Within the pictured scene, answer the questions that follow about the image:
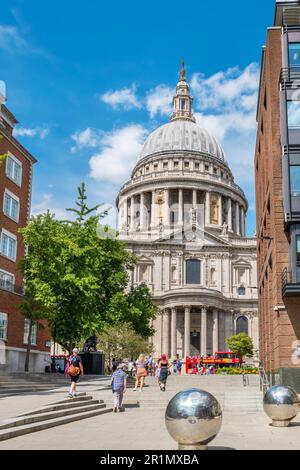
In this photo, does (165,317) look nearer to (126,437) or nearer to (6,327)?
(6,327)

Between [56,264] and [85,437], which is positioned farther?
[56,264]

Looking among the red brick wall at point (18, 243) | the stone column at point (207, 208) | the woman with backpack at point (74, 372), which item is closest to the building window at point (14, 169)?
the red brick wall at point (18, 243)

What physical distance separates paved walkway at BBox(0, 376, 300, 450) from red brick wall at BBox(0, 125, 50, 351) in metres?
11.4

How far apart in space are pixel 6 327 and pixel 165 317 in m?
47.2

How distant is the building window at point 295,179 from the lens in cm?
2838

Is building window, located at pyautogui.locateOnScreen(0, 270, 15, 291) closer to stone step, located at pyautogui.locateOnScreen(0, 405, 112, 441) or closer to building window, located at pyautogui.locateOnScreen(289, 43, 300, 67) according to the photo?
stone step, located at pyautogui.locateOnScreen(0, 405, 112, 441)

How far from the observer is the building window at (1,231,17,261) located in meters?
36.3

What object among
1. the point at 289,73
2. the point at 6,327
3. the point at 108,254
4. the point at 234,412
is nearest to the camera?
the point at 234,412

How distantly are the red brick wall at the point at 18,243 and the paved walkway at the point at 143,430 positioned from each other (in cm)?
1139

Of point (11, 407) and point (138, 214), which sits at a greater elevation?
point (138, 214)

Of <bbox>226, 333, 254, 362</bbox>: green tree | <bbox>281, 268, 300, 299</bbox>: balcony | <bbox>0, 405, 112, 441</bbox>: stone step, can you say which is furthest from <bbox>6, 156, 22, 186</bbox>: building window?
<bbox>226, 333, 254, 362</bbox>: green tree

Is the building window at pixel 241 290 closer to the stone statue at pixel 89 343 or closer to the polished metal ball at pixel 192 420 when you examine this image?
the stone statue at pixel 89 343

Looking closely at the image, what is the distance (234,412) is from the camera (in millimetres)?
22422
